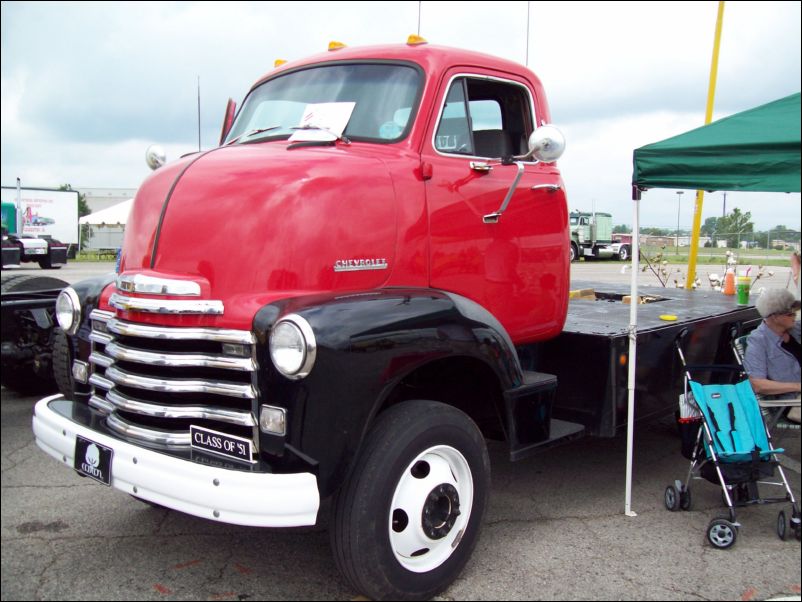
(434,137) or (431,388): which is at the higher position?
(434,137)

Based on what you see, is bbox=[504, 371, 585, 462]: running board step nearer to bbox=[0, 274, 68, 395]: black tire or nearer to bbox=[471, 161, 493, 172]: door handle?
bbox=[471, 161, 493, 172]: door handle

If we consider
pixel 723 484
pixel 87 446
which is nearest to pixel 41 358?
pixel 87 446

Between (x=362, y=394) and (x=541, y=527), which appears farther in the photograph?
(x=541, y=527)

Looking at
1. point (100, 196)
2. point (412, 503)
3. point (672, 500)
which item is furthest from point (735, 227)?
point (100, 196)

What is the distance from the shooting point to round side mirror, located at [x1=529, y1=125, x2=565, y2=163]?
3.74 metres

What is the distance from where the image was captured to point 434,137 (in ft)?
12.9

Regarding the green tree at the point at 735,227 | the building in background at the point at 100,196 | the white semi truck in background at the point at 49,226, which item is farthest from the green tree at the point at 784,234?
the building in background at the point at 100,196

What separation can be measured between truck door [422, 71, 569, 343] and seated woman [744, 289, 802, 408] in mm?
1121

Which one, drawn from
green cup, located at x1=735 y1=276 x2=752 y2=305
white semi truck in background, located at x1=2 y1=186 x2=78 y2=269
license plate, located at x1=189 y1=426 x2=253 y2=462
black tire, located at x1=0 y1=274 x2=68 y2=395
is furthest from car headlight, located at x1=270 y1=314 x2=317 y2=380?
white semi truck in background, located at x1=2 y1=186 x2=78 y2=269

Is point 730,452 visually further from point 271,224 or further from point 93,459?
point 93,459

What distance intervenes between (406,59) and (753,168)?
185 cm

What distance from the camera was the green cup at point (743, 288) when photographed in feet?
20.3

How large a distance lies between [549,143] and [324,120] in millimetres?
1186

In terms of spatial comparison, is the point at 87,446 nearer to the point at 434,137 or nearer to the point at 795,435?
the point at 434,137
